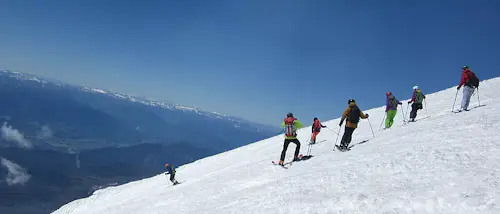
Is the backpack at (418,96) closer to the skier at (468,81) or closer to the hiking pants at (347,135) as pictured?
the skier at (468,81)

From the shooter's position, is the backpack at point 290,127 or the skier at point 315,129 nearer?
the backpack at point 290,127

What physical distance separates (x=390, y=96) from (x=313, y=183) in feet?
41.9

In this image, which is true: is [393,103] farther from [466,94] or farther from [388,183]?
[388,183]

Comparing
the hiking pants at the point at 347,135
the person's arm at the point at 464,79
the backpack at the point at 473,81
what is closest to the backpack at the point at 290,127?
the hiking pants at the point at 347,135

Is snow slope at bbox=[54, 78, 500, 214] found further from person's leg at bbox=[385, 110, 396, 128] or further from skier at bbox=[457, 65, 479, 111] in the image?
person's leg at bbox=[385, 110, 396, 128]

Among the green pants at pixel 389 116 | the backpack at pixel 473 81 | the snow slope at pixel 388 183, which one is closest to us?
Answer: the snow slope at pixel 388 183

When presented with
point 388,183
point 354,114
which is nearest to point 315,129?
point 354,114

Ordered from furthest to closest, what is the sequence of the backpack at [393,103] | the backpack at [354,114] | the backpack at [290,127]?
the backpack at [393,103], the backpack at [290,127], the backpack at [354,114]

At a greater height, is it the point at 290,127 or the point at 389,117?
the point at 389,117

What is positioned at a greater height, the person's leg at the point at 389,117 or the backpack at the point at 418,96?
the backpack at the point at 418,96

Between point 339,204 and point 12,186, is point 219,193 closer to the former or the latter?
point 339,204

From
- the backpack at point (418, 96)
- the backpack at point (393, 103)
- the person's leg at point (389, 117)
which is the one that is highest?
the backpack at point (418, 96)

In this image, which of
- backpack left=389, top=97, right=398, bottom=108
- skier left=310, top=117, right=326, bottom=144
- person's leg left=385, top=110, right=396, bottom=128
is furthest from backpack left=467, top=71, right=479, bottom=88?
skier left=310, top=117, right=326, bottom=144

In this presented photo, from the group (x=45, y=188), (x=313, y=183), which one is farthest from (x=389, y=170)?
(x=45, y=188)
